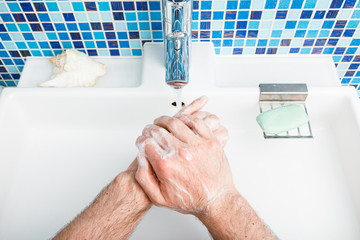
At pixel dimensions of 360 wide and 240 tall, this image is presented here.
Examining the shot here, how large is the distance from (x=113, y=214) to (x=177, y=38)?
15.6 inches

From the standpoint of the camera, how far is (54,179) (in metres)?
0.76

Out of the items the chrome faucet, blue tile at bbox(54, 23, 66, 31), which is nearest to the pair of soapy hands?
the chrome faucet

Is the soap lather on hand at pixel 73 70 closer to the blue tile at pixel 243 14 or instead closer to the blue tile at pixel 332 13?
the blue tile at pixel 243 14

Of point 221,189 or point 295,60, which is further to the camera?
point 295,60

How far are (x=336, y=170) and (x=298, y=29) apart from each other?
1.23ft

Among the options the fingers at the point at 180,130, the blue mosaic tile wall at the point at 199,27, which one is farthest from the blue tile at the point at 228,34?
the fingers at the point at 180,130

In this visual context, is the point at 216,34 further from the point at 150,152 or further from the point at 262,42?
the point at 150,152

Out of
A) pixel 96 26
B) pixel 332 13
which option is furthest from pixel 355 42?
pixel 96 26

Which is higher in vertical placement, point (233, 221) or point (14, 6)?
point (14, 6)

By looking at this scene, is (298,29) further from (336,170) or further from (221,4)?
(336,170)

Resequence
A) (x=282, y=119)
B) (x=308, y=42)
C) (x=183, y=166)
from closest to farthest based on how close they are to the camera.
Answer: (x=183, y=166)
(x=282, y=119)
(x=308, y=42)

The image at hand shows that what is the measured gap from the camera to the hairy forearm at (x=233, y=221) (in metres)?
0.62

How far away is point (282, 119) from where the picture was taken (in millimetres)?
750

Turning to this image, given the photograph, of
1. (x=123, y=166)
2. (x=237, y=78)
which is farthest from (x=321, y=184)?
(x=123, y=166)
